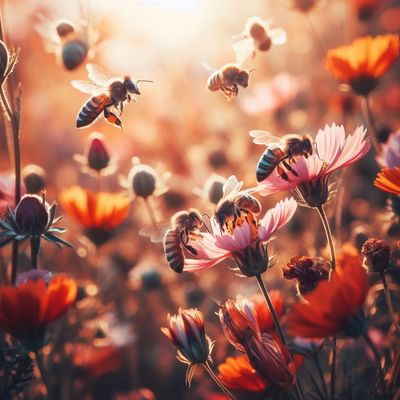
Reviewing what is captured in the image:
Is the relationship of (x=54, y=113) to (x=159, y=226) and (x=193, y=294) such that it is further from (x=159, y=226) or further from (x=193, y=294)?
(x=159, y=226)

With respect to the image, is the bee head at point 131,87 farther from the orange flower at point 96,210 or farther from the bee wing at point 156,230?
the orange flower at point 96,210

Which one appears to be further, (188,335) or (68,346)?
(68,346)

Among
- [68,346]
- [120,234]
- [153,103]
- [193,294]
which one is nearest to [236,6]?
[153,103]

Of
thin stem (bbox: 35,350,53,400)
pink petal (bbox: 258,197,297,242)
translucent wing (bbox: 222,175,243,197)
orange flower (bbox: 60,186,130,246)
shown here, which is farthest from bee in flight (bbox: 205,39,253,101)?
thin stem (bbox: 35,350,53,400)

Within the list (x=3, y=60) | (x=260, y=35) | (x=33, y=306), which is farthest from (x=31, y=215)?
(x=260, y=35)

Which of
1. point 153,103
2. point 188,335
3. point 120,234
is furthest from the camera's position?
point 153,103

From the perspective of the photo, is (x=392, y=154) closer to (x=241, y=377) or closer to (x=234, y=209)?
(x=234, y=209)

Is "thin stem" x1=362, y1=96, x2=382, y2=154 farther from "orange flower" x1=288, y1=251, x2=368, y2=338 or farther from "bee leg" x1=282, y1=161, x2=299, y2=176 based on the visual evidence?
"orange flower" x1=288, y1=251, x2=368, y2=338
